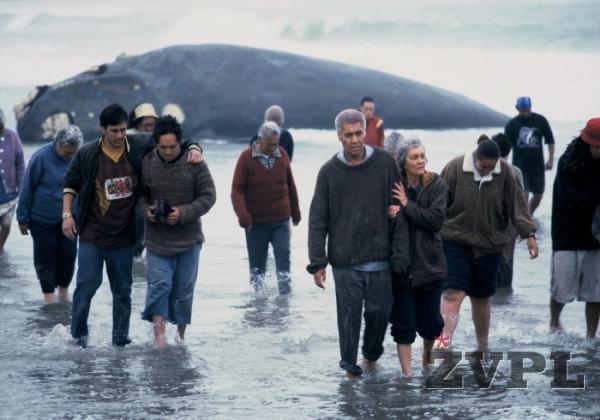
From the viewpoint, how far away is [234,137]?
25.3m

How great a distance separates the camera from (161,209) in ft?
27.9

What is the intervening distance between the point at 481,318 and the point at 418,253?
4.26 ft

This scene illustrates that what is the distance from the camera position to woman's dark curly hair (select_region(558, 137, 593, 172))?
8.87m

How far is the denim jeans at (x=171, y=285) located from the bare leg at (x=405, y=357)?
5.70ft

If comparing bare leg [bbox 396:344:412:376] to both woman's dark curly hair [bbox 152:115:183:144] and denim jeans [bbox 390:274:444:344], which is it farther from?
woman's dark curly hair [bbox 152:115:183:144]

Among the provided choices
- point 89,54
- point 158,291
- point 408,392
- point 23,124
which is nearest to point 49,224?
point 158,291

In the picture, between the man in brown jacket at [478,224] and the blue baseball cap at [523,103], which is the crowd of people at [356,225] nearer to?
the man in brown jacket at [478,224]

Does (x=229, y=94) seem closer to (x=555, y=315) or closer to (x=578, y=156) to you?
(x=555, y=315)

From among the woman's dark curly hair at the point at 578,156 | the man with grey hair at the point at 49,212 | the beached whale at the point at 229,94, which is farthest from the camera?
the beached whale at the point at 229,94

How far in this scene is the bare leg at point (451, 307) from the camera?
8773mm

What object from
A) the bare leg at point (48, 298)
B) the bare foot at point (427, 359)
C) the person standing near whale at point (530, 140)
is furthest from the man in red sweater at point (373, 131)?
the bare foot at point (427, 359)

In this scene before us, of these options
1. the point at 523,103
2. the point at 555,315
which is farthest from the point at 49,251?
the point at 523,103

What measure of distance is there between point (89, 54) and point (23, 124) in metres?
32.7

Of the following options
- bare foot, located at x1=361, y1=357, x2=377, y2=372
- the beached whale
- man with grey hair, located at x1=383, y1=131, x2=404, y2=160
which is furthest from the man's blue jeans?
the beached whale
